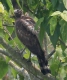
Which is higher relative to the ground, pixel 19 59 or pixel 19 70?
pixel 19 59

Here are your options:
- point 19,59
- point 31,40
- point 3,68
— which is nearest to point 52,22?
point 19,59

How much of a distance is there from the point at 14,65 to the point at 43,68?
19.2 inches

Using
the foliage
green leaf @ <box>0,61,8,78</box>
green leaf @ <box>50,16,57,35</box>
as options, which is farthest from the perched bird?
green leaf @ <box>50,16,57,35</box>

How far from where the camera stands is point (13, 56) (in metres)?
3.20

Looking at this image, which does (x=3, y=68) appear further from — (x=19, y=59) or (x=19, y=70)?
(x=19, y=70)

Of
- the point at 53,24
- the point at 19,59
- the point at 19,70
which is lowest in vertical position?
the point at 19,70

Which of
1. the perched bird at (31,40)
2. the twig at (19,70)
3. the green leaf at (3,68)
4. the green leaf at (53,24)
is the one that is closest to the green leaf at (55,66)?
the perched bird at (31,40)

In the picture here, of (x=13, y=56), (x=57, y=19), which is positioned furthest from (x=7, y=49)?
(x=57, y=19)

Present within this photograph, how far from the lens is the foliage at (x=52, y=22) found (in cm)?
212

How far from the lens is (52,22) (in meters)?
2.12

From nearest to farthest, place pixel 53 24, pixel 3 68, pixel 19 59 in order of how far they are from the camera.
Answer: pixel 53 24
pixel 19 59
pixel 3 68

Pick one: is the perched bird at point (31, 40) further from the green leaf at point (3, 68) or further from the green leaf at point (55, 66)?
the green leaf at point (3, 68)

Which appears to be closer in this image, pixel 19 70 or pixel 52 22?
pixel 52 22

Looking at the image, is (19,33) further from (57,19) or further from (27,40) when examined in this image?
(57,19)
